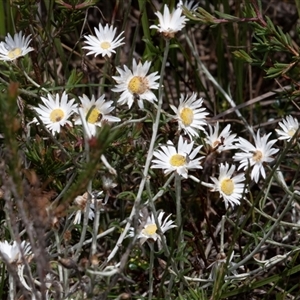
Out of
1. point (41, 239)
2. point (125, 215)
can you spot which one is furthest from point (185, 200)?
point (41, 239)

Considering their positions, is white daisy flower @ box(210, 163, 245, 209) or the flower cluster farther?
white daisy flower @ box(210, 163, 245, 209)

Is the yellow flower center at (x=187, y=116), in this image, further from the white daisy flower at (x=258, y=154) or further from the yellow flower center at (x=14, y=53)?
the yellow flower center at (x=14, y=53)

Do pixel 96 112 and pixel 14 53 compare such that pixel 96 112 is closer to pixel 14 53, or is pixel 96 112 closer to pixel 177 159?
pixel 177 159

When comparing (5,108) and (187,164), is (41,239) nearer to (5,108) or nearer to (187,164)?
(5,108)

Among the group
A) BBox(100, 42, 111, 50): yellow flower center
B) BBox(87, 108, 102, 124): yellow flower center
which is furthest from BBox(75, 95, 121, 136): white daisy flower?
BBox(100, 42, 111, 50): yellow flower center

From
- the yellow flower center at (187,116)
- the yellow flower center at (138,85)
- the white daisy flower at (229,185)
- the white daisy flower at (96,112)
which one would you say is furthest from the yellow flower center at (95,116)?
the white daisy flower at (229,185)

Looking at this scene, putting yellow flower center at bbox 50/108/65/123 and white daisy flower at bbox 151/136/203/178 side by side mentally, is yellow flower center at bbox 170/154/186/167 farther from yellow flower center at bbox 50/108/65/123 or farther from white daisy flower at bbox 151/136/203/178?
yellow flower center at bbox 50/108/65/123
